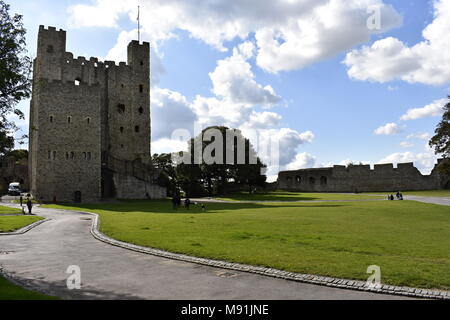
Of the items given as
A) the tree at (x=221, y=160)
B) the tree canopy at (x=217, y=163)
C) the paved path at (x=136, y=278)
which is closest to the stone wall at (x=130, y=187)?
the tree canopy at (x=217, y=163)

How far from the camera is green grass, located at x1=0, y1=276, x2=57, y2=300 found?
6318 mm

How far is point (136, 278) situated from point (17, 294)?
7.80ft

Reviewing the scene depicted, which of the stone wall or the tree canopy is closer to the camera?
the stone wall

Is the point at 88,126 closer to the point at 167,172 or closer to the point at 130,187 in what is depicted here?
the point at 130,187

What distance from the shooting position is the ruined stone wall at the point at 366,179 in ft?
186

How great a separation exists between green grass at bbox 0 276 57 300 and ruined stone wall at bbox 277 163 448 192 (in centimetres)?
5758

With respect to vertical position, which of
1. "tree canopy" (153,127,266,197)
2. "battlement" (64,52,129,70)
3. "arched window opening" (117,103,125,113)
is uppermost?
"battlement" (64,52,129,70)

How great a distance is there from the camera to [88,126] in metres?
44.7

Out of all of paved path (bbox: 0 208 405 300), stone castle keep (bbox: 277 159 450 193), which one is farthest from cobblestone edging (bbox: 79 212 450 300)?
stone castle keep (bbox: 277 159 450 193)

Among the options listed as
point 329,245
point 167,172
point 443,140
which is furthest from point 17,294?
point 167,172

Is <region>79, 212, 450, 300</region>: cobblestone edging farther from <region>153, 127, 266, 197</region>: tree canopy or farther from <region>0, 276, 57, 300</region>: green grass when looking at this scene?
<region>153, 127, 266, 197</region>: tree canopy

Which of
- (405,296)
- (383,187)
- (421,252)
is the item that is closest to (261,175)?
(383,187)

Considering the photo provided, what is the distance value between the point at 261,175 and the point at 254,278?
2059 inches
